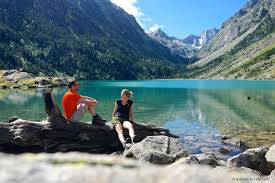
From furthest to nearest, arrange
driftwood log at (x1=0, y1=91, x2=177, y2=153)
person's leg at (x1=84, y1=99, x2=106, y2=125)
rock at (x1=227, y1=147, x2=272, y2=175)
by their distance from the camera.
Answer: person's leg at (x1=84, y1=99, x2=106, y2=125), driftwood log at (x1=0, y1=91, x2=177, y2=153), rock at (x1=227, y1=147, x2=272, y2=175)

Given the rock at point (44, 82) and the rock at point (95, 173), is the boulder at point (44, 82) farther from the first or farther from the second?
the rock at point (95, 173)

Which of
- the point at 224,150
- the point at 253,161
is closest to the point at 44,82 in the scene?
the point at 224,150

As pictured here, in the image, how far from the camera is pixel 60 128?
2236cm

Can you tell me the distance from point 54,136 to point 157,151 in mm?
7385

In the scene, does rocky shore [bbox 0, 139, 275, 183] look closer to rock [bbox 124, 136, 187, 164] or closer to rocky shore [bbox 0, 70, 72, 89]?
rock [bbox 124, 136, 187, 164]

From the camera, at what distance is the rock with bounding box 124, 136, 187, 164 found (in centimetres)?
1648

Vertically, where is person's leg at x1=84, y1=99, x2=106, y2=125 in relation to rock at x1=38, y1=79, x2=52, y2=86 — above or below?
above

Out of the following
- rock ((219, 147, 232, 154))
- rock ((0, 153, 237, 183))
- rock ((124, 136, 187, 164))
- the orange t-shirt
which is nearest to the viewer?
rock ((0, 153, 237, 183))

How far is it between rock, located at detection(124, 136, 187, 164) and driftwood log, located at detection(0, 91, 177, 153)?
409 cm

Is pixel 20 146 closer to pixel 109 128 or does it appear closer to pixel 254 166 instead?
pixel 109 128

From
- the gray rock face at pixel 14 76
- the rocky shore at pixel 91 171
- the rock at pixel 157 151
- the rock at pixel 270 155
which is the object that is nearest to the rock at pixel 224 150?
the rock at pixel 270 155

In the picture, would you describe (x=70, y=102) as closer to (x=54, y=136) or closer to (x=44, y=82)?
(x=54, y=136)

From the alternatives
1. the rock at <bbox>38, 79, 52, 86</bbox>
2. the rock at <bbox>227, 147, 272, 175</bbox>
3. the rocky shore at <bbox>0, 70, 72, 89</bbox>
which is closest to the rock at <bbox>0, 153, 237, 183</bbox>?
the rock at <bbox>227, 147, 272, 175</bbox>

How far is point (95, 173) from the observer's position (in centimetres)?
393
